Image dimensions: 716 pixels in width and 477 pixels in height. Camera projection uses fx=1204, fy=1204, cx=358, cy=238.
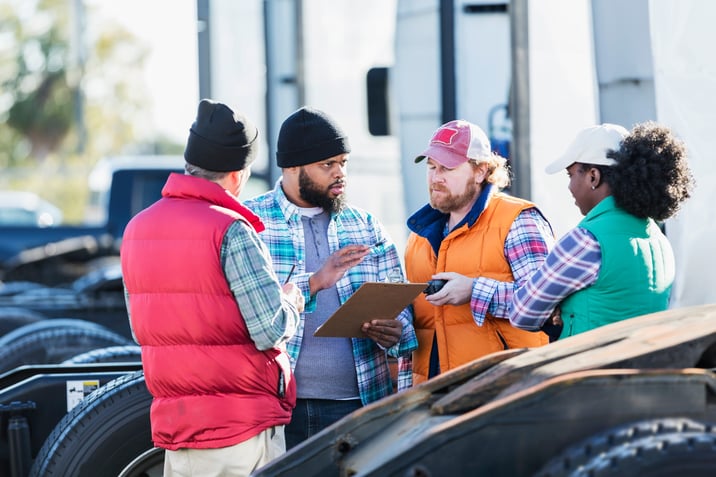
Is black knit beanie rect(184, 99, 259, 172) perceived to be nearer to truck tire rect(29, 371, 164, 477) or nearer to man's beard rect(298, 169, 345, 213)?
man's beard rect(298, 169, 345, 213)

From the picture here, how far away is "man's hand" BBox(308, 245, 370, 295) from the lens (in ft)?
13.9

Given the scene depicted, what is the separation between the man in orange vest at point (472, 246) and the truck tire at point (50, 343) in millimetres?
3688

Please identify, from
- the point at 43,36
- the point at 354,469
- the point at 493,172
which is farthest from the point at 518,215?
the point at 43,36

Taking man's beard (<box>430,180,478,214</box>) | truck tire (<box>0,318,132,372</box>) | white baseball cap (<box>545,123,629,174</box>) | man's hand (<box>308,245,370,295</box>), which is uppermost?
white baseball cap (<box>545,123,629,174</box>)

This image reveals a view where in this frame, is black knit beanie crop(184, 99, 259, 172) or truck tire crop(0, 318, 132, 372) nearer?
black knit beanie crop(184, 99, 259, 172)

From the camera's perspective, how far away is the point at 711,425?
2.91 metres

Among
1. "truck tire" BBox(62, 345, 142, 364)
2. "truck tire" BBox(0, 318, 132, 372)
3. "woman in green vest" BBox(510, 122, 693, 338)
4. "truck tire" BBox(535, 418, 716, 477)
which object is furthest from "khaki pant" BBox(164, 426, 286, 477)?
"truck tire" BBox(0, 318, 132, 372)

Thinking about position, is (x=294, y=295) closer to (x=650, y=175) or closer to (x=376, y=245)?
(x=376, y=245)

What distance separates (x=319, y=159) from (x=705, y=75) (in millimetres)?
1608

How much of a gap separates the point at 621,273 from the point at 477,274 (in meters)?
0.78

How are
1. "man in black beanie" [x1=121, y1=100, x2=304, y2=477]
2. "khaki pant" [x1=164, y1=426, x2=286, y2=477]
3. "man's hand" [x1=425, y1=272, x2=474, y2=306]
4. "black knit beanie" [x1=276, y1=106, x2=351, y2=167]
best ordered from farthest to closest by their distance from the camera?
"black knit beanie" [x1=276, y1=106, x2=351, y2=167], "man's hand" [x1=425, y1=272, x2=474, y2=306], "khaki pant" [x1=164, y1=426, x2=286, y2=477], "man in black beanie" [x1=121, y1=100, x2=304, y2=477]

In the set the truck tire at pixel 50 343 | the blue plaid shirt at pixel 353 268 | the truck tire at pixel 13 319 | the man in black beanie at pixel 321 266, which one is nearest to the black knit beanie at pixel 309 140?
the man in black beanie at pixel 321 266

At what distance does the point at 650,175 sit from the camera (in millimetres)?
3885

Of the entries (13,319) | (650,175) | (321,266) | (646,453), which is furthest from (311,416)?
(13,319)
